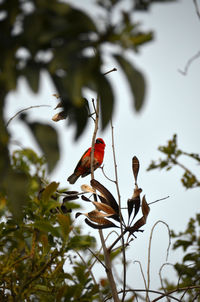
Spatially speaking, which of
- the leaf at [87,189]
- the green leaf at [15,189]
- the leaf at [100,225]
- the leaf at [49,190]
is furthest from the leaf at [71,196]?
the green leaf at [15,189]

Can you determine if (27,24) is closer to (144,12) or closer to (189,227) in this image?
(144,12)

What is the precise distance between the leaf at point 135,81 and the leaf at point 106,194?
0.74 metres

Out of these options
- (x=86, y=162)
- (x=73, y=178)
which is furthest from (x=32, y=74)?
(x=73, y=178)

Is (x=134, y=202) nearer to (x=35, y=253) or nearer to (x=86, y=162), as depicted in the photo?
(x=35, y=253)

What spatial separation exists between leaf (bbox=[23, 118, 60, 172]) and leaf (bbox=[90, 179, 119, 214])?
67cm

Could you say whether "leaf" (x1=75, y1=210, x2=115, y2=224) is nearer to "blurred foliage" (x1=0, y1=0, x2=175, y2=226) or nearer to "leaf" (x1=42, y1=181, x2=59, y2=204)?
"leaf" (x1=42, y1=181, x2=59, y2=204)

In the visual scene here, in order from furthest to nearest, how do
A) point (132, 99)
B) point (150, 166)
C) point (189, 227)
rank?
point (150, 166) < point (189, 227) < point (132, 99)

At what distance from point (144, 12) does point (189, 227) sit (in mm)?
2978

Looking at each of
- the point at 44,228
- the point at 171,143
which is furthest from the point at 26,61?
the point at 171,143

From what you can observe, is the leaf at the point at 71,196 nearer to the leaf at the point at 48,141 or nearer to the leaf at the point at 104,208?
the leaf at the point at 104,208

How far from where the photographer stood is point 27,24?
495 mm

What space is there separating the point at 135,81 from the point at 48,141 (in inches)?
6.9

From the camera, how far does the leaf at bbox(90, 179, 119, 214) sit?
1.18m

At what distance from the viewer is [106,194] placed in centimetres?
120
